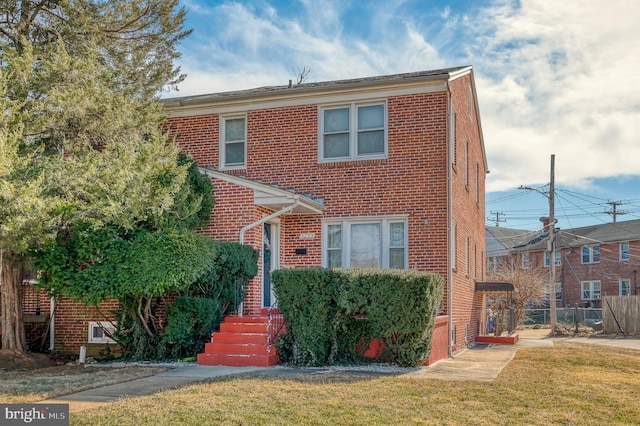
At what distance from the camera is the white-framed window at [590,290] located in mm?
42994

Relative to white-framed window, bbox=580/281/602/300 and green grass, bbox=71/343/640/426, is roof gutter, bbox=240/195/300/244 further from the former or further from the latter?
white-framed window, bbox=580/281/602/300

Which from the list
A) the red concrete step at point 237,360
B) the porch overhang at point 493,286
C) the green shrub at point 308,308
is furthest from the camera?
the porch overhang at point 493,286

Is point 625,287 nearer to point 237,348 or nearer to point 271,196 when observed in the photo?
point 271,196

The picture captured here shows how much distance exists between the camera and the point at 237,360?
37.7 ft

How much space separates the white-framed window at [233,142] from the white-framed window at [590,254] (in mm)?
35262

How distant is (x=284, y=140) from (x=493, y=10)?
574 cm

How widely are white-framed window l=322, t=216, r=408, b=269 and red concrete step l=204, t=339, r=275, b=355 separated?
3548 millimetres

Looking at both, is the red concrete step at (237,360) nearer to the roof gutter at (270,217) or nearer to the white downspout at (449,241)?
the roof gutter at (270,217)

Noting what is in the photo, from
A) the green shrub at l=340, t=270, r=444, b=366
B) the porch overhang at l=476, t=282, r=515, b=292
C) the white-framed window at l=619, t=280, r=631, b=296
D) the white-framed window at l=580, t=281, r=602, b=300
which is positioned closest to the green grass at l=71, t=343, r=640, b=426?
the green shrub at l=340, t=270, r=444, b=366

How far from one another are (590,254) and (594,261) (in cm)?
61

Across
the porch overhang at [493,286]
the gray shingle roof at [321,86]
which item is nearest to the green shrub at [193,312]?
the gray shingle roof at [321,86]

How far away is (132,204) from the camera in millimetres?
11039

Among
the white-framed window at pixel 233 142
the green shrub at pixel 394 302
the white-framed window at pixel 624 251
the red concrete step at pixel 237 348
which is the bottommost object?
the red concrete step at pixel 237 348

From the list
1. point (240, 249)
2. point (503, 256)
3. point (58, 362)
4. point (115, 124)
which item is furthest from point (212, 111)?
point (503, 256)
